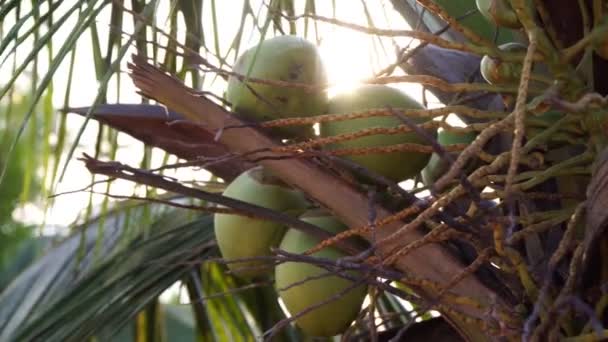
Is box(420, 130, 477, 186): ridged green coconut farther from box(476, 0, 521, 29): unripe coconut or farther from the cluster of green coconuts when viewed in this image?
box(476, 0, 521, 29): unripe coconut

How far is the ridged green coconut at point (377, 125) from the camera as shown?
78 centimetres

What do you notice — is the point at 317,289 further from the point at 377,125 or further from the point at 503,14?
the point at 503,14

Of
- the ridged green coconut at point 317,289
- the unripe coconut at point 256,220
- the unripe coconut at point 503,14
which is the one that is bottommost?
the ridged green coconut at point 317,289

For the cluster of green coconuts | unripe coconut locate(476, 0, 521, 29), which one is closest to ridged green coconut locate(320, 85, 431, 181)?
the cluster of green coconuts

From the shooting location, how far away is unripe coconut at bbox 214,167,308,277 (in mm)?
859

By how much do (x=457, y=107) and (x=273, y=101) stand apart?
0.20 metres

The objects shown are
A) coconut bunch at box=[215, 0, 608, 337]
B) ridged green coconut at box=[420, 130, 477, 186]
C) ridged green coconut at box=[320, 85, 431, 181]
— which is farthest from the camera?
ridged green coconut at box=[420, 130, 477, 186]

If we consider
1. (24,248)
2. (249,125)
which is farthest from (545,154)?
(24,248)

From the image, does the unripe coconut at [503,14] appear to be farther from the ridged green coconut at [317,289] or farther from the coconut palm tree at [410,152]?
the ridged green coconut at [317,289]

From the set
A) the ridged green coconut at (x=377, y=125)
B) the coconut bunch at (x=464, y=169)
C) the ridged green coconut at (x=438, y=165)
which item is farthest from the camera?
the ridged green coconut at (x=438, y=165)

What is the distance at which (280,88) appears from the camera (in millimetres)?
805

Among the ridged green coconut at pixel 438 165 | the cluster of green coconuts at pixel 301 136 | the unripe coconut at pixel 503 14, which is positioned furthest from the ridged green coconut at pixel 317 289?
the unripe coconut at pixel 503 14

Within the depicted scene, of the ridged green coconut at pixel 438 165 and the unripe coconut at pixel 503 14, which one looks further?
the ridged green coconut at pixel 438 165

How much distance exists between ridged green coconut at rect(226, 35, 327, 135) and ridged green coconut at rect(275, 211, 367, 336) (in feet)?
0.28
